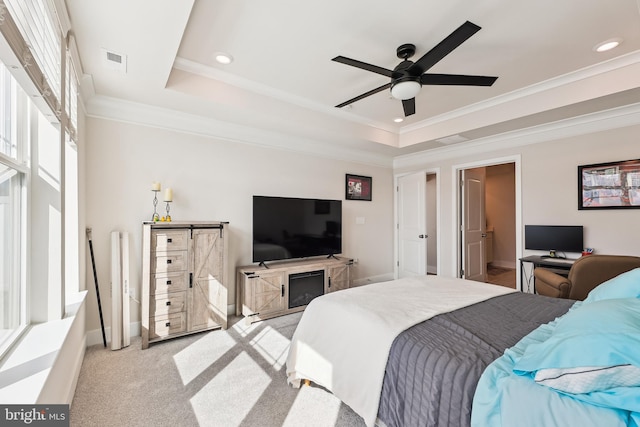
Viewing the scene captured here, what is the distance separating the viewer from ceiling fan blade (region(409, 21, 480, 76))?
167cm

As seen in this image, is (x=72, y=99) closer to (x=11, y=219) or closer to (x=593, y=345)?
(x=11, y=219)

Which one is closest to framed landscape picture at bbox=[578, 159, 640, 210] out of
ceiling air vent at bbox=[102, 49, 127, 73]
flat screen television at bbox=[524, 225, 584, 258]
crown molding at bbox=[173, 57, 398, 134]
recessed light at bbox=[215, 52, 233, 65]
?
flat screen television at bbox=[524, 225, 584, 258]

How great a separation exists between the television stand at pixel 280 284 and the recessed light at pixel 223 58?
2.27 m

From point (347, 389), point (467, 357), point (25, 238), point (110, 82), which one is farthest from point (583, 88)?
point (25, 238)

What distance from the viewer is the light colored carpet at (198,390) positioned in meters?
1.78

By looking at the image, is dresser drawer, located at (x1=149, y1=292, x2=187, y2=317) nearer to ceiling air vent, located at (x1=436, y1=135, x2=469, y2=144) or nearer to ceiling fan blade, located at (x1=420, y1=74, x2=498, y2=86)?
ceiling fan blade, located at (x1=420, y1=74, x2=498, y2=86)

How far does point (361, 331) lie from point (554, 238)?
328cm

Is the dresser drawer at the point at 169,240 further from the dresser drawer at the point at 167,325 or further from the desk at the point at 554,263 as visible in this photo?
the desk at the point at 554,263

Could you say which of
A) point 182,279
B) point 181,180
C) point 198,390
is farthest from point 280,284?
point 181,180

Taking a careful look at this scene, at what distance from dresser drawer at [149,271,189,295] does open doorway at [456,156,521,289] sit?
410 cm

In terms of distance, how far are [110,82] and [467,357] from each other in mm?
3430

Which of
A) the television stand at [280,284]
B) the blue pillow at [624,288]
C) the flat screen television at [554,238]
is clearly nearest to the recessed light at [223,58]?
the television stand at [280,284]

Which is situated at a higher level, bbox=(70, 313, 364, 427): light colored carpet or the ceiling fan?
the ceiling fan

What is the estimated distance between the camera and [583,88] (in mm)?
2877
